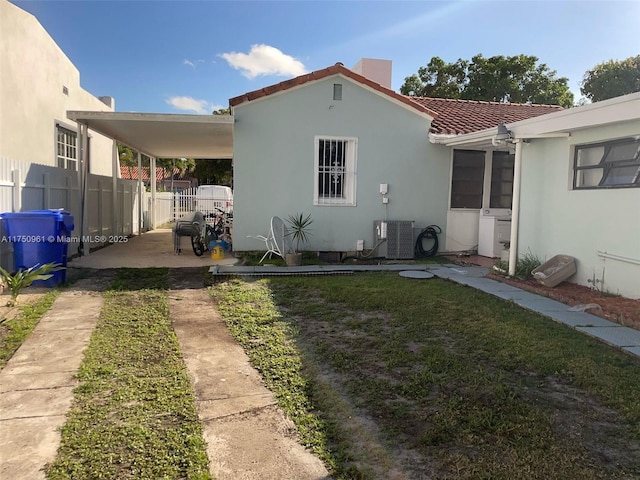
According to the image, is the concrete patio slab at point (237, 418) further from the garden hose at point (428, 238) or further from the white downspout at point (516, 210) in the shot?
the garden hose at point (428, 238)

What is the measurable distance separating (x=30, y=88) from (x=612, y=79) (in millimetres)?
24247

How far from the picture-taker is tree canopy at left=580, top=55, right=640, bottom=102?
21828 millimetres

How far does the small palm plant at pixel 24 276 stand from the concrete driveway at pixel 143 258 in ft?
6.38

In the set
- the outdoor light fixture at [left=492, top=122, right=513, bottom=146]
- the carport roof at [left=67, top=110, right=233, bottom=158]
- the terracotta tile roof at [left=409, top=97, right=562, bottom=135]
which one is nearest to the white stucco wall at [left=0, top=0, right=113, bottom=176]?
the carport roof at [left=67, top=110, right=233, bottom=158]

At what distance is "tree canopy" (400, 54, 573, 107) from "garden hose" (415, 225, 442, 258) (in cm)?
1787

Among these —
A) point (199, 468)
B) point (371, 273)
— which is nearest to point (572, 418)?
point (199, 468)

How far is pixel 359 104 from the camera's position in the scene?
33.9 ft

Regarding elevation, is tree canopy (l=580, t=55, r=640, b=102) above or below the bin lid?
above

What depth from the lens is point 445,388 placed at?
3727 millimetres

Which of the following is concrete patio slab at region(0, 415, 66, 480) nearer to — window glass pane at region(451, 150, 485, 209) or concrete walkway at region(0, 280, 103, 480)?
concrete walkway at region(0, 280, 103, 480)

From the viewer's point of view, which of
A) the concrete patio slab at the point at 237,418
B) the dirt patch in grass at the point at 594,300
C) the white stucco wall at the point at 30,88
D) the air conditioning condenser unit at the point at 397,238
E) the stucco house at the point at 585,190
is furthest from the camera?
the air conditioning condenser unit at the point at 397,238

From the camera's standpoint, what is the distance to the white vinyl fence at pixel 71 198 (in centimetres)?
721

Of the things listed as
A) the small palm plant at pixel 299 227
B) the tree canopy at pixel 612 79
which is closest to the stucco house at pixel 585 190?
the small palm plant at pixel 299 227

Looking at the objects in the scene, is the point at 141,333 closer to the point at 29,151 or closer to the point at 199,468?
the point at 199,468
